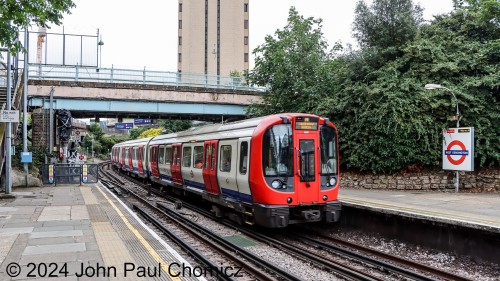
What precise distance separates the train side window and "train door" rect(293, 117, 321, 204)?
4.08 feet

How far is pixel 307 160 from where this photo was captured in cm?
1045

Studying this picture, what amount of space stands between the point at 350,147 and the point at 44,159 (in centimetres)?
1674

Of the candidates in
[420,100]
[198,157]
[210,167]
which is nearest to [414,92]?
[420,100]

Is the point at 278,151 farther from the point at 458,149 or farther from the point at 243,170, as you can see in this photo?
the point at 458,149

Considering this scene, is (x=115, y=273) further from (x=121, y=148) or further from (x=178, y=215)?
(x=121, y=148)

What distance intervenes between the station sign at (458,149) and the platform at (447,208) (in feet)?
3.95

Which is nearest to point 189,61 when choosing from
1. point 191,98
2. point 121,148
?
point 121,148

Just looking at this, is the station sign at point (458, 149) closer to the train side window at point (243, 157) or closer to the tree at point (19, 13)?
the train side window at point (243, 157)

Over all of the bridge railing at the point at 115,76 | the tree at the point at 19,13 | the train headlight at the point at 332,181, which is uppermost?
the bridge railing at the point at 115,76

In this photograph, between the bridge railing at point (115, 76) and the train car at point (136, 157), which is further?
the train car at point (136, 157)

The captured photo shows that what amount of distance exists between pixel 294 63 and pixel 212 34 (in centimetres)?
7247

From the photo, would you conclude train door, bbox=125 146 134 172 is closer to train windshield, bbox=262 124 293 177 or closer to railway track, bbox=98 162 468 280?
railway track, bbox=98 162 468 280

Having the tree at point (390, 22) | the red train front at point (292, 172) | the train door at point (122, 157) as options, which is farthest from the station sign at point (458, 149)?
the train door at point (122, 157)

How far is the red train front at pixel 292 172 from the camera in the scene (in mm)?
9930
